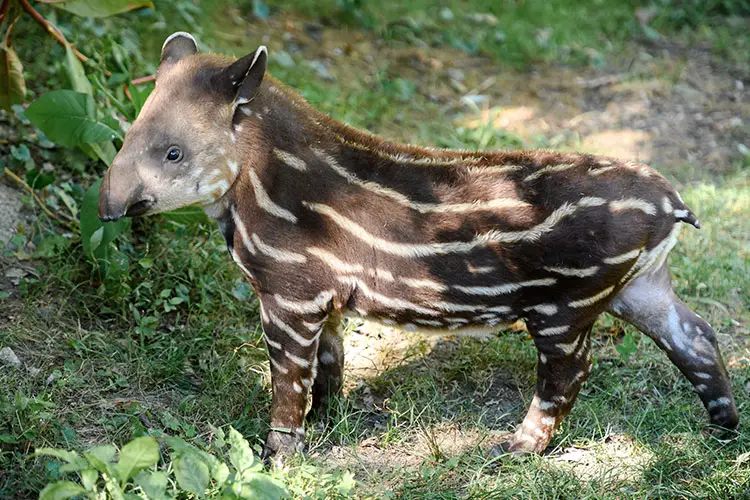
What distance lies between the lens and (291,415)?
4578 millimetres

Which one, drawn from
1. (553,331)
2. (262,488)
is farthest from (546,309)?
(262,488)

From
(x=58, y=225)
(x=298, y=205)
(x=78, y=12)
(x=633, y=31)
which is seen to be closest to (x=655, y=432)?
(x=298, y=205)

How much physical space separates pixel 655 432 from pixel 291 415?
1.95 metres

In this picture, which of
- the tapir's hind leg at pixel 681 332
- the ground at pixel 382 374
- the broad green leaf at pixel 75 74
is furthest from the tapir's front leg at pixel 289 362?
the broad green leaf at pixel 75 74

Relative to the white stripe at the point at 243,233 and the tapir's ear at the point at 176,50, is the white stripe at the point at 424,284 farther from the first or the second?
the tapir's ear at the point at 176,50

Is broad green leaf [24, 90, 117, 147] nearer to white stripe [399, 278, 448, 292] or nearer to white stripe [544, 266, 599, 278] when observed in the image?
white stripe [399, 278, 448, 292]

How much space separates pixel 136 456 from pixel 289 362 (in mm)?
1126

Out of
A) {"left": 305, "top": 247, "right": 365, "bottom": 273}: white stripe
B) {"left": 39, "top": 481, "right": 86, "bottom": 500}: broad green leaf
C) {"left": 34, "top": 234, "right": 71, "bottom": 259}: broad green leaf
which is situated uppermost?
{"left": 305, "top": 247, "right": 365, "bottom": 273}: white stripe

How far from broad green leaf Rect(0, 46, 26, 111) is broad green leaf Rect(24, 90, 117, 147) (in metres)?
0.57

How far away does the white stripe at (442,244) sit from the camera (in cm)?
422

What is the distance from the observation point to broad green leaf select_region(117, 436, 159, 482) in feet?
11.3

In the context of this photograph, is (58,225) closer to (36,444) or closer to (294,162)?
(36,444)

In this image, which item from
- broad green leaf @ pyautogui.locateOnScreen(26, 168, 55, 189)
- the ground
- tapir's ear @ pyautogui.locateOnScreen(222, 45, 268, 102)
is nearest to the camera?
tapir's ear @ pyautogui.locateOnScreen(222, 45, 268, 102)

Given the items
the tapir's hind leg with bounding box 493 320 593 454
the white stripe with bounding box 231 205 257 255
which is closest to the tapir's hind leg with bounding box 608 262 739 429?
the tapir's hind leg with bounding box 493 320 593 454
